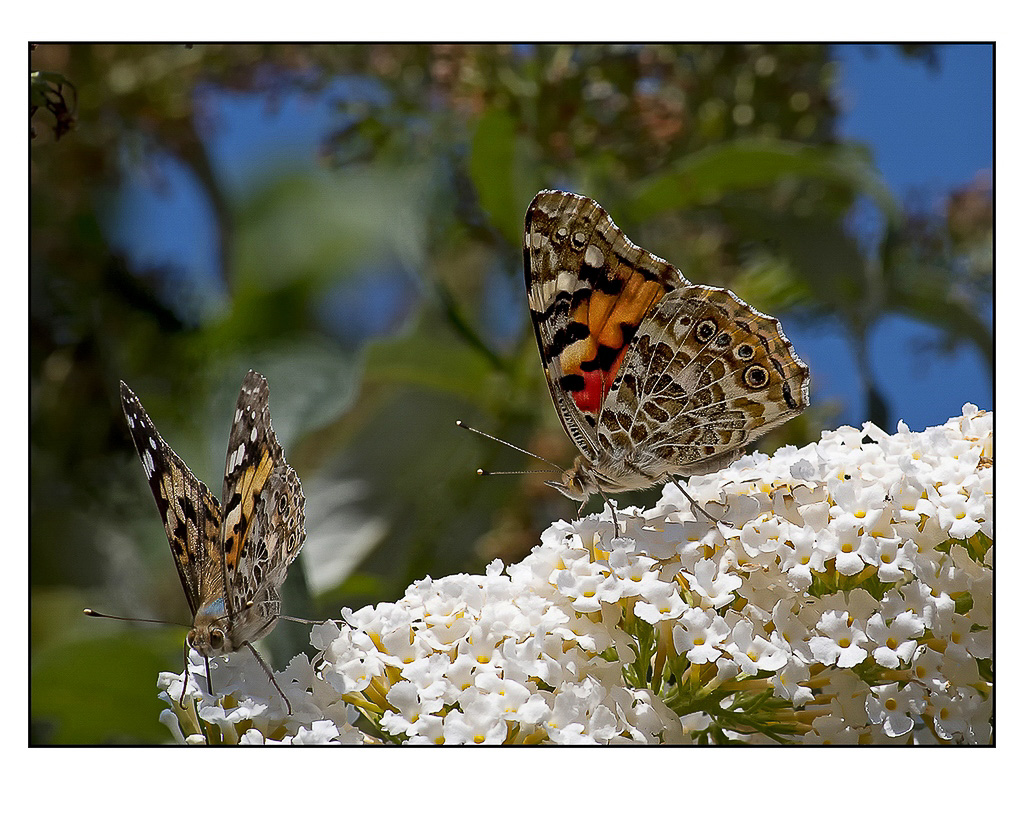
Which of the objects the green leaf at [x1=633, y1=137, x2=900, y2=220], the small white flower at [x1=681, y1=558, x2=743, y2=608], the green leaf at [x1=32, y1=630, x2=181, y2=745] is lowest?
the green leaf at [x1=32, y1=630, x2=181, y2=745]

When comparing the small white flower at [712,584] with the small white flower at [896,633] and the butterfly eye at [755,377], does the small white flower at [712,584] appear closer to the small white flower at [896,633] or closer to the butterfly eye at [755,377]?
the small white flower at [896,633]

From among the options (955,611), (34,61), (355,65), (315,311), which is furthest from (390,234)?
(955,611)

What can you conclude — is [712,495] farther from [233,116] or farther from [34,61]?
[233,116]

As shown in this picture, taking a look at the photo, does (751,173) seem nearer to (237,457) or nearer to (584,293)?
(584,293)

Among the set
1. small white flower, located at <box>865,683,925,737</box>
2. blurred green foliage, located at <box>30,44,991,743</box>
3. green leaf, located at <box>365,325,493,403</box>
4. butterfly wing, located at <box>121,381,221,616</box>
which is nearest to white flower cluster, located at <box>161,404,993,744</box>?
small white flower, located at <box>865,683,925,737</box>

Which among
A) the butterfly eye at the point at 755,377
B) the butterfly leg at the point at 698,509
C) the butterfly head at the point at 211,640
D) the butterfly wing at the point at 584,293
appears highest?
the butterfly wing at the point at 584,293

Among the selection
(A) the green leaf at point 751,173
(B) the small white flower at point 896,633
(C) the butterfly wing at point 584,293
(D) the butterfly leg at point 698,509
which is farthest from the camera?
(A) the green leaf at point 751,173

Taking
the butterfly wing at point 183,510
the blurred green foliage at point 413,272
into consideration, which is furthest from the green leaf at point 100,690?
the butterfly wing at point 183,510

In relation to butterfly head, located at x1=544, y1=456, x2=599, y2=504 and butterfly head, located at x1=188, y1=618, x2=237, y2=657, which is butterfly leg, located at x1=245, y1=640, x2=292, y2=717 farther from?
butterfly head, located at x1=544, y1=456, x2=599, y2=504

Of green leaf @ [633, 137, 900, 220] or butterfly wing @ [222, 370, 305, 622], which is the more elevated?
green leaf @ [633, 137, 900, 220]
